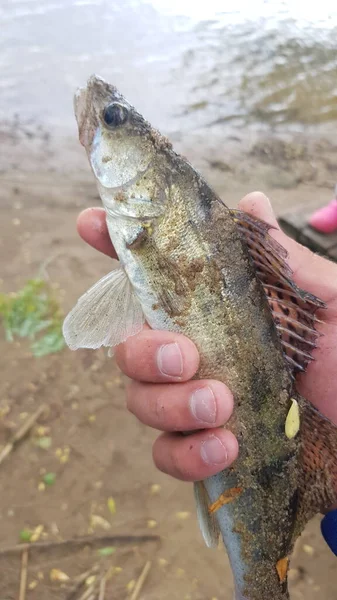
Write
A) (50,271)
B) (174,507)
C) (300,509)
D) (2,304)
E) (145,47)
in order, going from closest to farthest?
1. (300,509)
2. (174,507)
3. (2,304)
4. (50,271)
5. (145,47)

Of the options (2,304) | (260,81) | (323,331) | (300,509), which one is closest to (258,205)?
(323,331)

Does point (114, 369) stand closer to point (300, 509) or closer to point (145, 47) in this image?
point (300, 509)

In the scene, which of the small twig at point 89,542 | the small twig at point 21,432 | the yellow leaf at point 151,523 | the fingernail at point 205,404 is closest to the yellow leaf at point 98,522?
the small twig at point 89,542

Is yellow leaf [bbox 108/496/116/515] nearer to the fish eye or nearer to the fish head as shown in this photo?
the fish head

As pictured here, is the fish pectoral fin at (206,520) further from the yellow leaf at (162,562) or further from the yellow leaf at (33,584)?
the yellow leaf at (33,584)

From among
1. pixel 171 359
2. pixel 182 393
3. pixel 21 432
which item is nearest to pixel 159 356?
pixel 171 359
